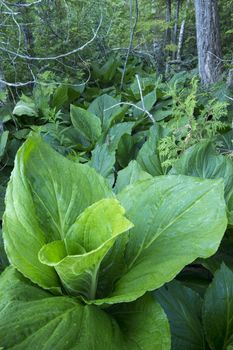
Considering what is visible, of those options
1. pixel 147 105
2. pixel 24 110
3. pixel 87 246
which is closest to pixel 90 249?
pixel 87 246

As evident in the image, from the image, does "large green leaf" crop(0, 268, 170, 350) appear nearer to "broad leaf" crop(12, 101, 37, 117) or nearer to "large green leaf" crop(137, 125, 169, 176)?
"large green leaf" crop(137, 125, 169, 176)

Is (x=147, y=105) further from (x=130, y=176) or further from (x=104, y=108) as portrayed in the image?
(x=130, y=176)

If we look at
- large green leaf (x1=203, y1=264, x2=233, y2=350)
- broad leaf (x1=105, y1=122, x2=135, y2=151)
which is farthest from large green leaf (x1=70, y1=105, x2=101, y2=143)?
large green leaf (x1=203, y1=264, x2=233, y2=350)

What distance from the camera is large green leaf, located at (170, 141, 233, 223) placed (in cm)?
174

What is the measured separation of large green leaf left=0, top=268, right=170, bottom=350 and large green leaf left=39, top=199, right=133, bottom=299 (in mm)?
66

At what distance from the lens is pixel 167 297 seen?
119 centimetres

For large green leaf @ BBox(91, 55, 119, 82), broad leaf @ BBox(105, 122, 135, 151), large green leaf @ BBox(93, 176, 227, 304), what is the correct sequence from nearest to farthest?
large green leaf @ BBox(93, 176, 227, 304) < broad leaf @ BBox(105, 122, 135, 151) < large green leaf @ BBox(91, 55, 119, 82)

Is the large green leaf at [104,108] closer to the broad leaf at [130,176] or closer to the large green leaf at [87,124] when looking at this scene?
the large green leaf at [87,124]

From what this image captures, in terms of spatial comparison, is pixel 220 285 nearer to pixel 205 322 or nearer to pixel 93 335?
pixel 205 322

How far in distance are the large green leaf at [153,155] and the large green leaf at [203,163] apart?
0.29m

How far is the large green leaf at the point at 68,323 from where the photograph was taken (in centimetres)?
84

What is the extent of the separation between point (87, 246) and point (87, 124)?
7.70 feet

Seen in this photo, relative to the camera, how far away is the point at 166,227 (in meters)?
1.07

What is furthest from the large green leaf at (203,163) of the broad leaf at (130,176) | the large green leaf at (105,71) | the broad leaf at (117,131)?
the large green leaf at (105,71)
